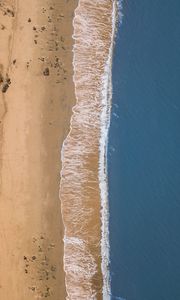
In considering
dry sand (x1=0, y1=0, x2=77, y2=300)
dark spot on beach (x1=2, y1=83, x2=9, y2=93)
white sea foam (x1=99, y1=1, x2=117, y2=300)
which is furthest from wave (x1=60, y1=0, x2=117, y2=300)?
dark spot on beach (x1=2, y1=83, x2=9, y2=93)

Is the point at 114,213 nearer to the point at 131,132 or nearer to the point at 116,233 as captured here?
the point at 116,233

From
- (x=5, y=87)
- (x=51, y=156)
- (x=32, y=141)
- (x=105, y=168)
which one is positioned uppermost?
(x=5, y=87)

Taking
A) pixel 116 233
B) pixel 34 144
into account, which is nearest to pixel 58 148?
pixel 34 144

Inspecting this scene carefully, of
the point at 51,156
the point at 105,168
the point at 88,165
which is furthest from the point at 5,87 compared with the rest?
the point at 105,168

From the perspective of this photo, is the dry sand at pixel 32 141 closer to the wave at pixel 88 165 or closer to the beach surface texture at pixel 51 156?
the beach surface texture at pixel 51 156

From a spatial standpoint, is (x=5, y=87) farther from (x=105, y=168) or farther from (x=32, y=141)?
(x=105, y=168)
